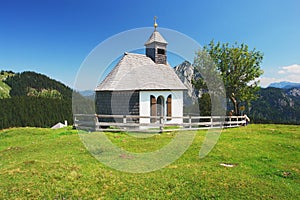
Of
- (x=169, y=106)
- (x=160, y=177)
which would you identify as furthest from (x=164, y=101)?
(x=160, y=177)

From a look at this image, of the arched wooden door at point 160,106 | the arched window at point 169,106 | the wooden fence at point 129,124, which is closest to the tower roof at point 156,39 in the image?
the arched window at point 169,106

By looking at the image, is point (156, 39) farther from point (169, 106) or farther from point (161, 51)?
point (169, 106)

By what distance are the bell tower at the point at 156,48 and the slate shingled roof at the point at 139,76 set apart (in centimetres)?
74

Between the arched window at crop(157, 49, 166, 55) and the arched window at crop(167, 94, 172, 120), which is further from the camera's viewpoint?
the arched window at crop(157, 49, 166, 55)

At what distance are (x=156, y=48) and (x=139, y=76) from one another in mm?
5696

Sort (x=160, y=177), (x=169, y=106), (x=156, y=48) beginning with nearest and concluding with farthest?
(x=160, y=177)
(x=169, y=106)
(x=156, y=48)

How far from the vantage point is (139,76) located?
21312 mm

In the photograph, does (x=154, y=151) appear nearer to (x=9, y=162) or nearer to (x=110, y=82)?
(x=9, y=162)

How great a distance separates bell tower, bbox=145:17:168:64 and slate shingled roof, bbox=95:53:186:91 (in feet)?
2.44

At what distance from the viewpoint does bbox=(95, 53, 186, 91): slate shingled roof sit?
2067 centimetres

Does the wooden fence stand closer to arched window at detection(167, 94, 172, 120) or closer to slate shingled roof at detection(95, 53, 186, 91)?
arched window at detection(167, 94, 172, 120)

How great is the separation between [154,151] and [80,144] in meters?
5.22

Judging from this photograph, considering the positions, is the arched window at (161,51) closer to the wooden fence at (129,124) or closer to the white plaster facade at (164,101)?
the white plaster facade at (164,101)

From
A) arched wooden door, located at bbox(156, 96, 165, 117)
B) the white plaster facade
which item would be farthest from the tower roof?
arched wooden door, located at bbox(156, 96, 165, 117)
